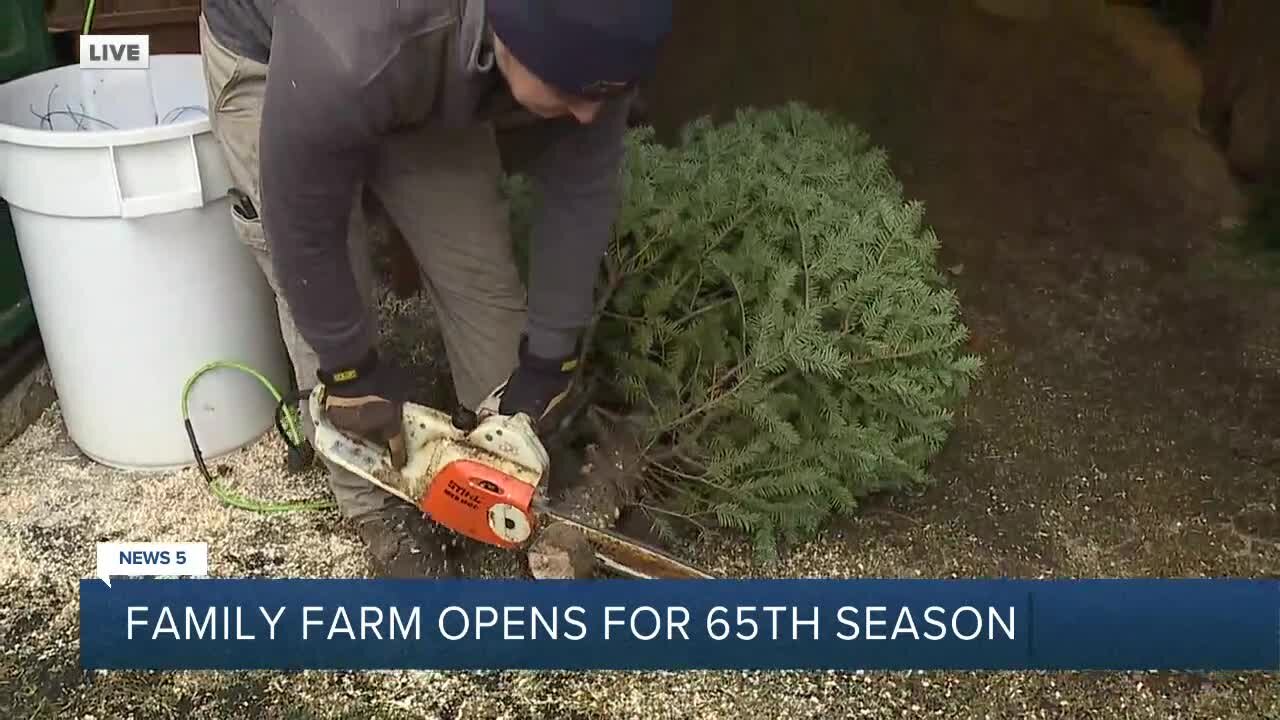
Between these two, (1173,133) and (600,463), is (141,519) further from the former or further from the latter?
(1173,133)

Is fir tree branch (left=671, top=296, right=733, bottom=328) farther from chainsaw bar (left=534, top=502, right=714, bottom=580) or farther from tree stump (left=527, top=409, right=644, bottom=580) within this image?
chainsaw bar (left=534, top=502, right=714, bottom=580)

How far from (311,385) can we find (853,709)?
3.31 feet

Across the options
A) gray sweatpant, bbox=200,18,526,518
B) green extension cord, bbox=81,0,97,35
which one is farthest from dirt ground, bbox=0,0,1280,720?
green extension cord, bbox=81,0,97,35

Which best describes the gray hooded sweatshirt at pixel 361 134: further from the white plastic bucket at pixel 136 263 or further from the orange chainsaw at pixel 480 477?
the white plastic bucket at pixel 136 263

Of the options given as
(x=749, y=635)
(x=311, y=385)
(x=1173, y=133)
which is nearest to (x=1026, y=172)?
(x=1173, y=133)

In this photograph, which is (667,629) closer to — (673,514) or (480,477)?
(673,514)

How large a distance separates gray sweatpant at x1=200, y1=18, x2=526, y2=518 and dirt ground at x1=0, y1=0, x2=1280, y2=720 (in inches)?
14.8

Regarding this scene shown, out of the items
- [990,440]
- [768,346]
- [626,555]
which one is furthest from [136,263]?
[990,440]

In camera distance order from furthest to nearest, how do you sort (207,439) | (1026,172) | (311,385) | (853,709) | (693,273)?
(1026,172) → (207,439) → (693,273) → (311,385) → (853,709)

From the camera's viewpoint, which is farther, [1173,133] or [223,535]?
[1173,133]

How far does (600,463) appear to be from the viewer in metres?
1.96

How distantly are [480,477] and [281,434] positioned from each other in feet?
2.39

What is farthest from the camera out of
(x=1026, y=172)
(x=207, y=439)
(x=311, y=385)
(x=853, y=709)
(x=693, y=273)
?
(x=1026, y=172)

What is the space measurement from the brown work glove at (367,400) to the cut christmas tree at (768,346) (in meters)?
0.39
